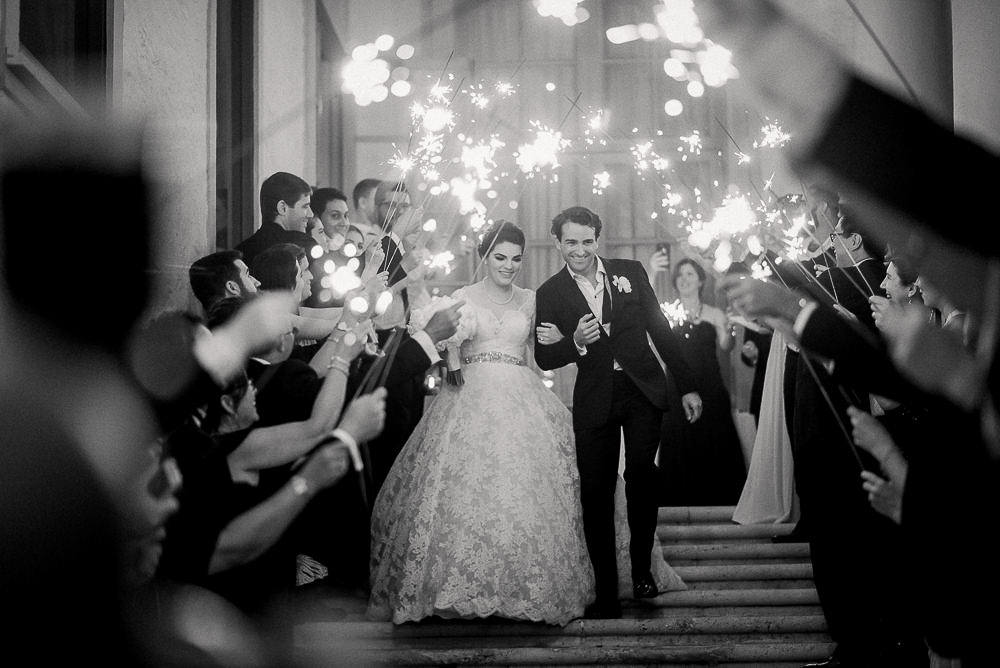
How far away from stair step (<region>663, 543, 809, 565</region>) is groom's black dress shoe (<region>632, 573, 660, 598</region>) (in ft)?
1.76

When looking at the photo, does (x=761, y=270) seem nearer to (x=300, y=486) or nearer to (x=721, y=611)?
(x=721, y=611)

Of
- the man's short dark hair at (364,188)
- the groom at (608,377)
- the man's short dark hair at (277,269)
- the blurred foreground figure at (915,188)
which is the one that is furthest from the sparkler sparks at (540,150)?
the blurred foreground figure at (915,188)

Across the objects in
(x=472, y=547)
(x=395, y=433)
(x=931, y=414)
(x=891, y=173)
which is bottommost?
(x=472, y=547)

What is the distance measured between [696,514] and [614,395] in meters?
1.40

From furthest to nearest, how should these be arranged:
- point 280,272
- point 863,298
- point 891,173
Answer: point 863,298 → point 280,272 → point 891,173

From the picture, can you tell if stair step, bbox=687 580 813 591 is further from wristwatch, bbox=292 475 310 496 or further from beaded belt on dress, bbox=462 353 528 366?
wristwatch, bbox=292 475 310 496

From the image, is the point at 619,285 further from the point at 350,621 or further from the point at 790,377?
the point at 350,621

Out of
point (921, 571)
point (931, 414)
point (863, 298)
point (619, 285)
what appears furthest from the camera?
point (619, 285)

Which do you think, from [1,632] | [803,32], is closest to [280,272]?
[1,632]

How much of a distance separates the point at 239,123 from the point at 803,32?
4.98 m

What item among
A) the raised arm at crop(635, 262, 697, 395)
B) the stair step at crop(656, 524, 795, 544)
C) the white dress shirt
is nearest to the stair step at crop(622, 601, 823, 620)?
the stair step at crop(656, 524, 795, 544)

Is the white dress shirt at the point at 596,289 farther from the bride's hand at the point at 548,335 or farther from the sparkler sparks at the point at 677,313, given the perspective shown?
the sparkler sparks at the point at 677,313

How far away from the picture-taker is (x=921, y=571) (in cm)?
154

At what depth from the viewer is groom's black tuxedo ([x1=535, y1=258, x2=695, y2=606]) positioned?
4367 millimetres
